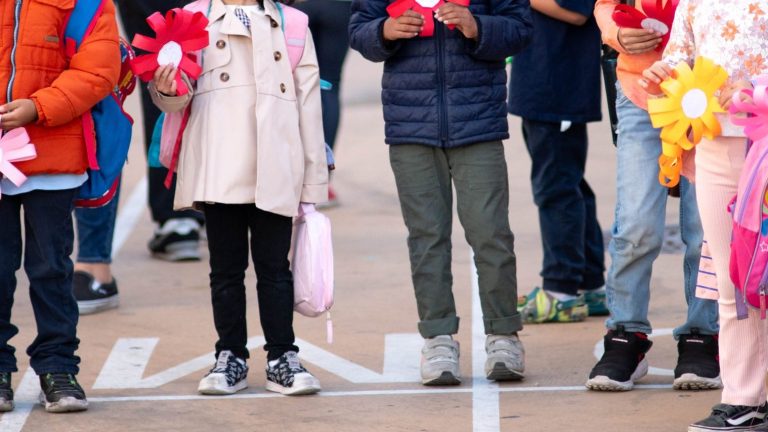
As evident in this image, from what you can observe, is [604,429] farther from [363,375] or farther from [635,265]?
[363,375]

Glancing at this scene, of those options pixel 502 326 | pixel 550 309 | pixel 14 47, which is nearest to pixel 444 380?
pixel 502 326

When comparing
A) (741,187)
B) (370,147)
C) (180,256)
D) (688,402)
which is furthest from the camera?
(370,147)

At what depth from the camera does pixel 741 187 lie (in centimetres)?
449

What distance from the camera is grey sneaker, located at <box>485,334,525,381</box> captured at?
18.1 ft

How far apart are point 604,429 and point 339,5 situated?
13.8 feet

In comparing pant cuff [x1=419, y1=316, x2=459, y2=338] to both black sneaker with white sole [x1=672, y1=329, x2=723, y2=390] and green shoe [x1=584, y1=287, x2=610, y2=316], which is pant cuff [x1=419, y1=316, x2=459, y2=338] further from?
green shoe [x1=584, y1=287, x2=610, y2=316]

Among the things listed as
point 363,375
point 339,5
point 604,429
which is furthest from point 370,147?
point 604,429

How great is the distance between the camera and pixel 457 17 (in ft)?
17.4

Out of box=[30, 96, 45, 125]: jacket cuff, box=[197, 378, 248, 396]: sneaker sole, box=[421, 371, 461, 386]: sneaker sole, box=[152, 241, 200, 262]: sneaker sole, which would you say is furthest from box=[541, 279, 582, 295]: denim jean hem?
box=[30, 96, 45, 125]: jacket cuff

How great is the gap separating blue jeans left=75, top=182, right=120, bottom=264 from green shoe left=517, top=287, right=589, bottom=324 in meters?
2.16

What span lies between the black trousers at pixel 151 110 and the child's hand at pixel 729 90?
3.85m

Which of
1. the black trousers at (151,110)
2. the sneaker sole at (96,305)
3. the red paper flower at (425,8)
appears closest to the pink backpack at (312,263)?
Answer: the red paper flower at (425,8)

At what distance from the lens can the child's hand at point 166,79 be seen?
5.19 meters

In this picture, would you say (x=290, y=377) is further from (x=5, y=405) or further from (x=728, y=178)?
(x=728, y=178)
